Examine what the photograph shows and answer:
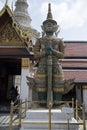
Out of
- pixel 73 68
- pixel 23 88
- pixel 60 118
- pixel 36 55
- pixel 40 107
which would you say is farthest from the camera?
pixel 73 68

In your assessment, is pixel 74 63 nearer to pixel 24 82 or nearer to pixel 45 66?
pixel 24 82

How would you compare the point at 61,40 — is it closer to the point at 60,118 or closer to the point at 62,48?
the point at 62,48

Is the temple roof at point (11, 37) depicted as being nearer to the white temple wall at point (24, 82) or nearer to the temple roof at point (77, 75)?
the white temple wall at point (24, 82)

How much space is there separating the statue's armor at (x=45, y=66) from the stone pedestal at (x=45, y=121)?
0.79m

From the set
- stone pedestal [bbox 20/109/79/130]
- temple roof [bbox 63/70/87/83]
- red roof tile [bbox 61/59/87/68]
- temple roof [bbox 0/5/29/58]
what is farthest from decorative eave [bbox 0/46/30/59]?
stone pedestal [bbox 20/109/79/130]

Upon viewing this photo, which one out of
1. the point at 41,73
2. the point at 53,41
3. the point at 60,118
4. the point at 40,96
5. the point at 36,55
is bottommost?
the point at 60,118

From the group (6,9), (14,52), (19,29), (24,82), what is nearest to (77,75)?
(24,82)

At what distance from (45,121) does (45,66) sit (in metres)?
1.55

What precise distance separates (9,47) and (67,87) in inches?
126

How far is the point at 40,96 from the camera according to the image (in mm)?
5707

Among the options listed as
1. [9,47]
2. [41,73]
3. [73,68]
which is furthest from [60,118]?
[73,68]

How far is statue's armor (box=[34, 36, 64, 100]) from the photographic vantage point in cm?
568

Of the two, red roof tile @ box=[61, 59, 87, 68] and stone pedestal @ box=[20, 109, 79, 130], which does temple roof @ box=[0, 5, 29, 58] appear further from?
stone pedestal @ box=[20, 109, 79, 130]

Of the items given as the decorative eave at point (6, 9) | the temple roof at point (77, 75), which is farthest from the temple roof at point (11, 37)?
the temple roof at point (77, 75)
